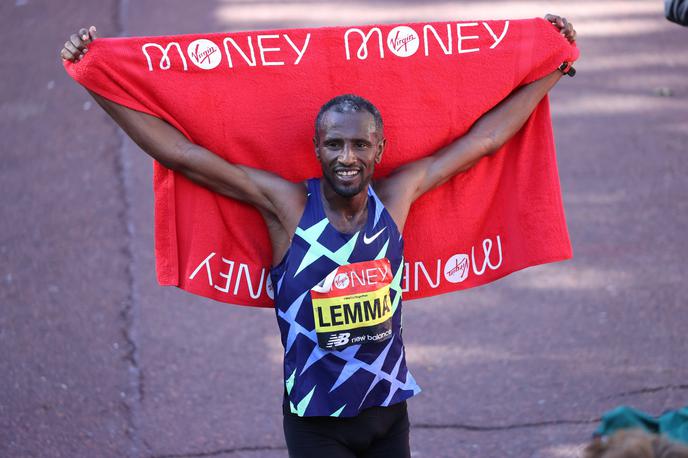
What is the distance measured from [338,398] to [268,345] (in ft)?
8.11

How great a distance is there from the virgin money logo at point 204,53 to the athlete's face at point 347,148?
0.61 metres

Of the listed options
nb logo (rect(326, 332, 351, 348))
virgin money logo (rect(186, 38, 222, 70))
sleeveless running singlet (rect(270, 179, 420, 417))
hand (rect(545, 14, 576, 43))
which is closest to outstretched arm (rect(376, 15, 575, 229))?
hand (rect(545, 14, 576, 43))

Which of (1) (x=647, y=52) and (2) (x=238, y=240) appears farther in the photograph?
(1) (x=647, y=52)

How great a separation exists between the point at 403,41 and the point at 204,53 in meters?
0.78

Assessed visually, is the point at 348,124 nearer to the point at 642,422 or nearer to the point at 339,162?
the point at 339,162

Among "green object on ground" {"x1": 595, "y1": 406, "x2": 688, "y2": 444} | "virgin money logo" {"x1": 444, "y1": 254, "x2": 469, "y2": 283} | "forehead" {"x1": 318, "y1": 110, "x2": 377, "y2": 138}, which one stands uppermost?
"forehead" {"x1": 318, "y1": 110, "x2": 377, "y2": 138}

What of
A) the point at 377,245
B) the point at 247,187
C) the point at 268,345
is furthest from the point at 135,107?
the point at 268,345

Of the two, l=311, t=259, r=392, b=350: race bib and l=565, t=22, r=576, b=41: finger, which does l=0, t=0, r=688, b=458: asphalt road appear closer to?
l=311, t=259, r=392, b=350: race bib

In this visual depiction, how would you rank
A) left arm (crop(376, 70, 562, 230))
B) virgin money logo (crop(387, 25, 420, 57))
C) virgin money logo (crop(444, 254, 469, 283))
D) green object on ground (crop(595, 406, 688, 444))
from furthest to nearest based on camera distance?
virgin money logo (crop(444, 254, 469, 283)) < virgin money logo (crop(387, 25, 420, 57)) < left arm (crop(376, 70, 562, 230)) < green object on ground (crop(595, 406, 688, 444))

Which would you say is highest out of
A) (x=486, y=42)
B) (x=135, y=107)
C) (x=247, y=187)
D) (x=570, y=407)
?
(x=486, y=42)

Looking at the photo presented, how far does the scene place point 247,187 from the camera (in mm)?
3680

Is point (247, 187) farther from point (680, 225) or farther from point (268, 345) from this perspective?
point (680, 225)

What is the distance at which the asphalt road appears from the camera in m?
5.29

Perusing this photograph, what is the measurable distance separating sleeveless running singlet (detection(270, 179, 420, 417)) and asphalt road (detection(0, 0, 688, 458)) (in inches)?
66.8
